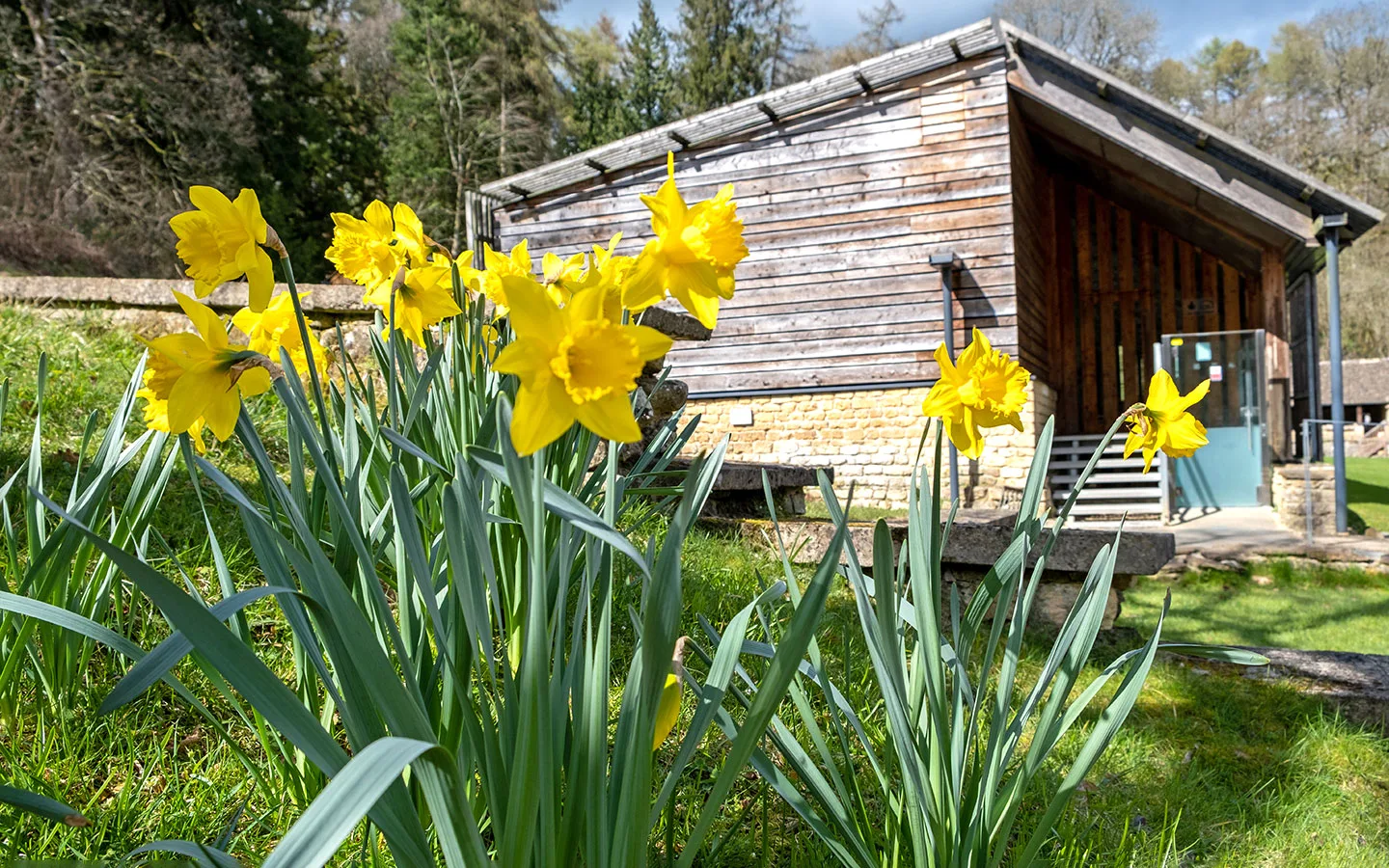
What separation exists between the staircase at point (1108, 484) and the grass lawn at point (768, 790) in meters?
6.52

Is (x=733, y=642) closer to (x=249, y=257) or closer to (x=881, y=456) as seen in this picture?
(x=249, y=257)

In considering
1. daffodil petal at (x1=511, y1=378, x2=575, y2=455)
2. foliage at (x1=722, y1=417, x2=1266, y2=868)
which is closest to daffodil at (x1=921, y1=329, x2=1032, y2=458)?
foliage at (x1=722, y1=417, x2=1266, y2=868)

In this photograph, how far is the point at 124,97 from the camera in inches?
550

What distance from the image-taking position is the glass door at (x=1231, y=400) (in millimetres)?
7875

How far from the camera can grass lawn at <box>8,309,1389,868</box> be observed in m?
1.11

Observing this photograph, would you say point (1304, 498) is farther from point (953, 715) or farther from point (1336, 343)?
point (953, 715)

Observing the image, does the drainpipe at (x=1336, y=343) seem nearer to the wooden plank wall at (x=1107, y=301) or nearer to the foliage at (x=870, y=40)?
the wooden plank wall at (x=1107, y=301)

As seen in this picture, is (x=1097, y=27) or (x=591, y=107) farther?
(x=591, y=107)

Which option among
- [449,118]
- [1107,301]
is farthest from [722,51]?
[1107,301]

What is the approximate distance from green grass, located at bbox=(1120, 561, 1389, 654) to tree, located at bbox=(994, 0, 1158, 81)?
1714cm

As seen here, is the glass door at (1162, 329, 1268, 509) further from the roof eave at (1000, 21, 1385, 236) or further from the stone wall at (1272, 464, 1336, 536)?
the roof eave at (1000, 21, 1385, 236)

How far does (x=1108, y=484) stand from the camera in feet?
32.4

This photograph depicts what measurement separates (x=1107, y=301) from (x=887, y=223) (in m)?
4.60

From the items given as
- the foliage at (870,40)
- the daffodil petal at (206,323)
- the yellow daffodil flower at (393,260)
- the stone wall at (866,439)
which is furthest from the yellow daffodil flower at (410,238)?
the foliage at (870,40)
